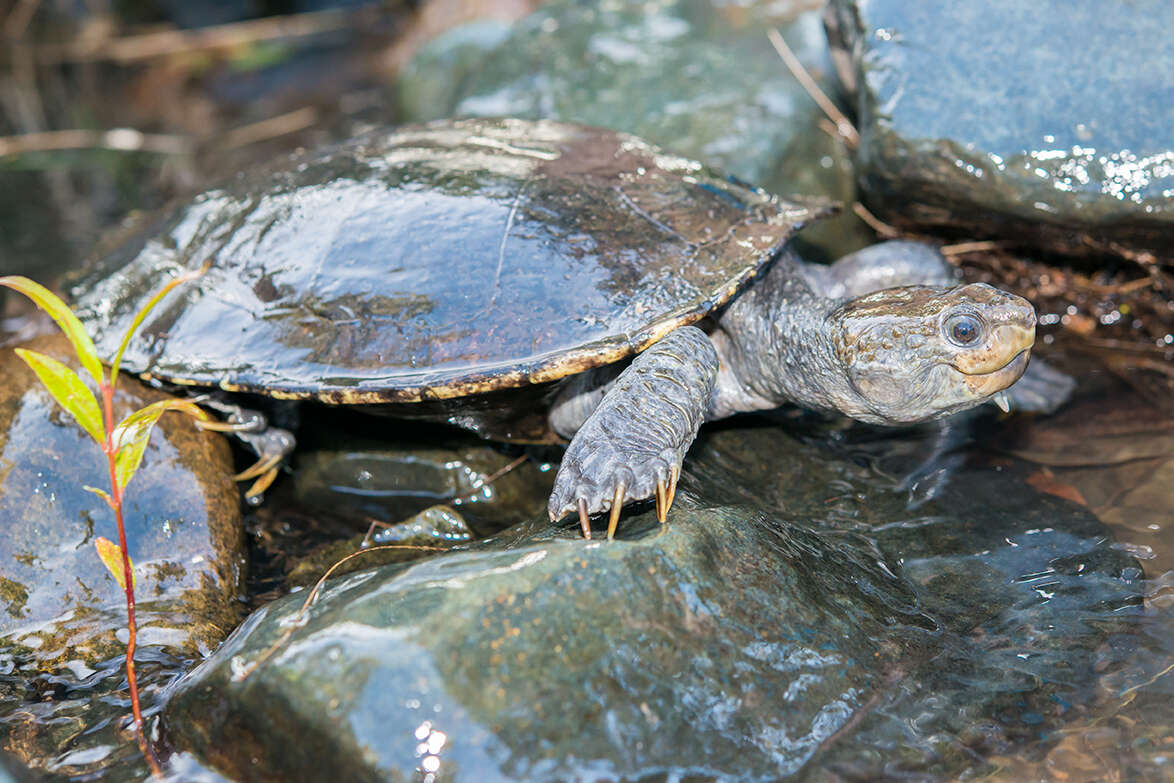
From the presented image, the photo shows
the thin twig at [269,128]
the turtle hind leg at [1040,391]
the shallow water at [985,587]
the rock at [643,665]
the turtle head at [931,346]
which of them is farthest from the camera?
the thin twig at [269,128]

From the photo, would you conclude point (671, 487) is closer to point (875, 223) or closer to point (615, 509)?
point (615, 509)

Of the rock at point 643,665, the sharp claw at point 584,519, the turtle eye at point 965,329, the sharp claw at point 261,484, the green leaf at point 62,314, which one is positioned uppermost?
the green leaf at point 62,314

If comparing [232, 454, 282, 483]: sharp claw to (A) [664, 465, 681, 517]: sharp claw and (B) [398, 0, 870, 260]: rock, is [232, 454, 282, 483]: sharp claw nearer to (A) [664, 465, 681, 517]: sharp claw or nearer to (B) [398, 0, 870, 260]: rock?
(A) [664, 465, 681, 517]: sharp claw

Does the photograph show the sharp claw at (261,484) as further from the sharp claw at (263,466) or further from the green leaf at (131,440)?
the green leaf at (131,440)

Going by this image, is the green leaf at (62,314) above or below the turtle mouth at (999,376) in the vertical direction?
above

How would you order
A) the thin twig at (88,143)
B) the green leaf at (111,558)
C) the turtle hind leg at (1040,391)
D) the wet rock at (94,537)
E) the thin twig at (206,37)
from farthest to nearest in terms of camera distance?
the thin twig at (206,37) → the thin twig at (88,143) → the turtle hind leg at (1040,391) → the wet rock at (94,537) → the green leaf at (111,558)

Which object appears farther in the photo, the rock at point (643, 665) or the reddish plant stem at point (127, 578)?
the reddish plant stem at point (127, 578)

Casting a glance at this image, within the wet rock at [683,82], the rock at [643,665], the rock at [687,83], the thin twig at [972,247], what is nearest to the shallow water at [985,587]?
the rock at [643,665]

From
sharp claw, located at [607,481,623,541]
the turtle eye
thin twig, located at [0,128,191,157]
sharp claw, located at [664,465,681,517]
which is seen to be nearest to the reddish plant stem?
sharp claw, located at [607,481,623,541]

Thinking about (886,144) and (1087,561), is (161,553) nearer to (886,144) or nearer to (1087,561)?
(1087,561)
